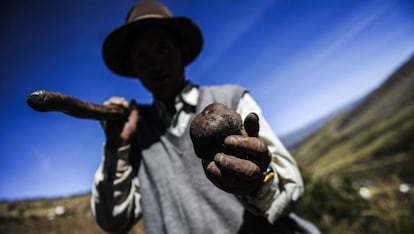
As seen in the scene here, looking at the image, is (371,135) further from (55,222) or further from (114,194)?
(114,194)

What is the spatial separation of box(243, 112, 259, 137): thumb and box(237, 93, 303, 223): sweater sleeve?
0.50m

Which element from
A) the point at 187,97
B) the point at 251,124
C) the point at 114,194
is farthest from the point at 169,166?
the point at 251,124

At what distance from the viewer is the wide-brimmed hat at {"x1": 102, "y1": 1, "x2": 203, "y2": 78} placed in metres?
2.21

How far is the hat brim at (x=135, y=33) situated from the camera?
2230mm

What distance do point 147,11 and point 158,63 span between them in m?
0.67

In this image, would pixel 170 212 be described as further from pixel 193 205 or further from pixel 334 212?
pixel 334 212

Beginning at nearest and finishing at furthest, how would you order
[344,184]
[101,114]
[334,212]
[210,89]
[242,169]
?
[242,169], [101,114], [210,89], [334,212], [344,184]

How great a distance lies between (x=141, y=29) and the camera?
2.25 m

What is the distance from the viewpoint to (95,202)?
1898mm

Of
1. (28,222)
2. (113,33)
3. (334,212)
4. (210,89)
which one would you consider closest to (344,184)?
(334,212)

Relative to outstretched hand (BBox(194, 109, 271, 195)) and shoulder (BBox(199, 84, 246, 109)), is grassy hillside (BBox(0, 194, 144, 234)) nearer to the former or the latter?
shoulder (BBox(199, 84, 246, 109))

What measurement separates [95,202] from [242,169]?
150 centimetres

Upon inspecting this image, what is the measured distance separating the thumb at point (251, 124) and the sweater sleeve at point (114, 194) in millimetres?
1293

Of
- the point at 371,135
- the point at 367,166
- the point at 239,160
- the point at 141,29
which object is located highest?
the point at 141,29
